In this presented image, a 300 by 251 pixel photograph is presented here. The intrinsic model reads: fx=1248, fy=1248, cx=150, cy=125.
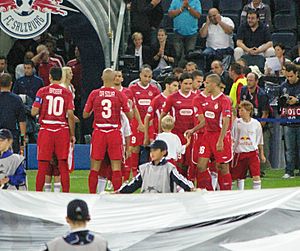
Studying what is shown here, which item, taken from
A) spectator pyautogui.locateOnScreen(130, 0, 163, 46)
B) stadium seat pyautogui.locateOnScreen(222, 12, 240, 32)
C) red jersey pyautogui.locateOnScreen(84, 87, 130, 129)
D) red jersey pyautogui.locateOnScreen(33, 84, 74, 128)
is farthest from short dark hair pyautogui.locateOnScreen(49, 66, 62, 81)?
stadium seat pyautogui.locateOnScreen(222, 12, 240, 32)

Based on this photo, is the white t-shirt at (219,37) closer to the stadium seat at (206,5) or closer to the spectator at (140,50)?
the spectator at (140,50)

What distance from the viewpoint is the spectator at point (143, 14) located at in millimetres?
24484

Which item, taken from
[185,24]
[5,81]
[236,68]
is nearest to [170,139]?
[5,81]

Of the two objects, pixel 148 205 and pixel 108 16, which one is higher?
pixel 108 16

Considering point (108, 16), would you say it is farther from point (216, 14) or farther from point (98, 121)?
point (98, 121)

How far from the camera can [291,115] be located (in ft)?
68.1

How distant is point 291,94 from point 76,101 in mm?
4935

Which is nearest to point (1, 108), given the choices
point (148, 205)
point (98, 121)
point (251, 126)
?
point (98, 121)

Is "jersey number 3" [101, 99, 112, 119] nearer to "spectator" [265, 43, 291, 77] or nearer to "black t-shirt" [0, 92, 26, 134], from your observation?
"black t-shirt" [0, 92, 26, 134]

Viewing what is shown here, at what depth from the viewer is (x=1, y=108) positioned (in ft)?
55.6

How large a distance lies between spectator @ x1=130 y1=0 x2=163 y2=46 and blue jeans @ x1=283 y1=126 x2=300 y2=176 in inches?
181

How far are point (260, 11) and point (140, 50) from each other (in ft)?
8.53

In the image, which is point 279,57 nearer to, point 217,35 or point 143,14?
point 217,35

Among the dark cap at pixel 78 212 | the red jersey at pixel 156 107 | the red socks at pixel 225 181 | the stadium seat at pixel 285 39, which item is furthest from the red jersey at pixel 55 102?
the stadium seat at pixel 285 39
